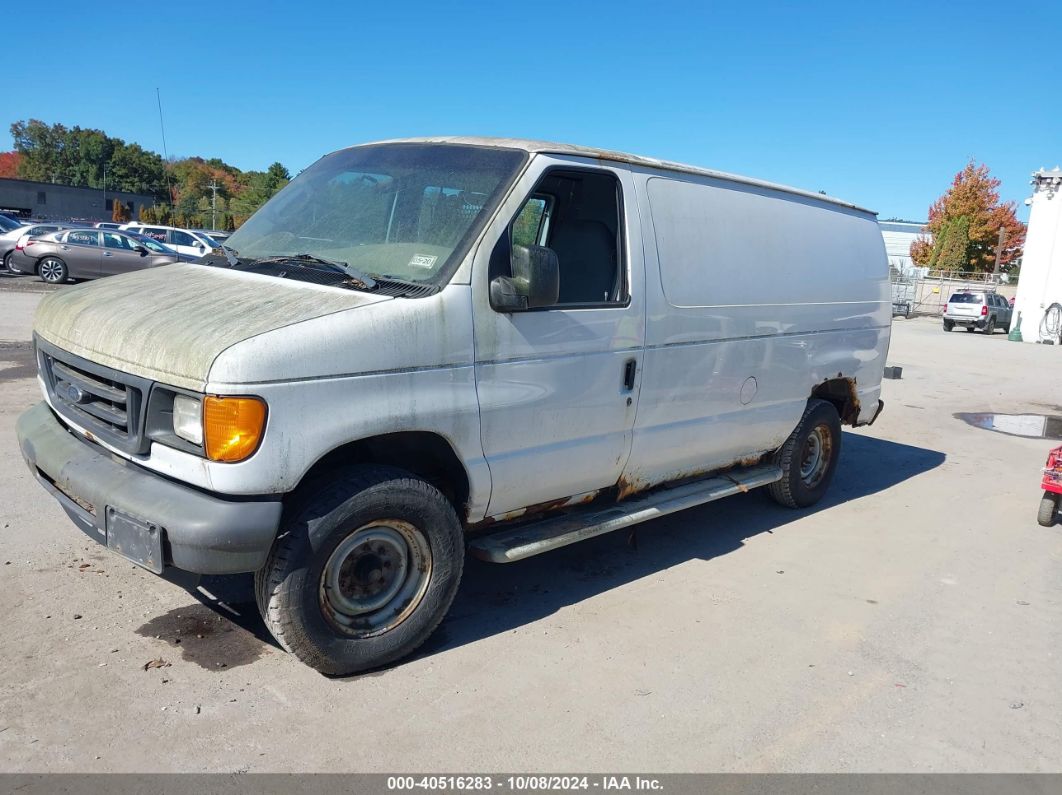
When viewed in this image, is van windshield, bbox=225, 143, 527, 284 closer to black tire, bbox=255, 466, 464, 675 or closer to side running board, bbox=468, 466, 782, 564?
black tire, bbox=255, 466, 464, 675

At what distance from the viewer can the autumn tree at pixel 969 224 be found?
53.7 m

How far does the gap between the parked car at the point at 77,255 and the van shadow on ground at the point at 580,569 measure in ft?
61.3

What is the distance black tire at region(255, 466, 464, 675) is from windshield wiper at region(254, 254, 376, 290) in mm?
816

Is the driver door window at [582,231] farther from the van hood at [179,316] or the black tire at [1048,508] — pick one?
the black tire at [1048,508]

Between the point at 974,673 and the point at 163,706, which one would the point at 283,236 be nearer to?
the point at 163,706

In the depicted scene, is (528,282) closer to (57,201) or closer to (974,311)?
(974,311)

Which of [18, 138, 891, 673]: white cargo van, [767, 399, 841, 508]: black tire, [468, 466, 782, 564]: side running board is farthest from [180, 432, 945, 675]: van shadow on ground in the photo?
[18, 138, 891, 673]: white cargo van

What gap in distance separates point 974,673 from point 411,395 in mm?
3113

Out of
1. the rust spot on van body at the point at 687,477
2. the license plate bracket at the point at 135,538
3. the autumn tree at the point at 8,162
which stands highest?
the autumn tree at the point at 8,162

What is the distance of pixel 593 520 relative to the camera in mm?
4355

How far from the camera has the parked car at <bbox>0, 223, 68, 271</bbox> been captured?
69.4ft

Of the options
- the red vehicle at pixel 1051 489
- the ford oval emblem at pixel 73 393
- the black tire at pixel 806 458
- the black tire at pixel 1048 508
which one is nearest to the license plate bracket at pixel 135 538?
the ford oval emblem at pixel 73 393

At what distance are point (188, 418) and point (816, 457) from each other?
16.5ft

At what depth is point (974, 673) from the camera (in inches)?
157
